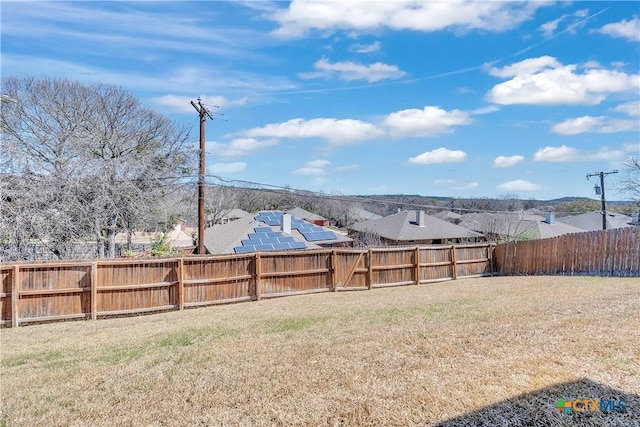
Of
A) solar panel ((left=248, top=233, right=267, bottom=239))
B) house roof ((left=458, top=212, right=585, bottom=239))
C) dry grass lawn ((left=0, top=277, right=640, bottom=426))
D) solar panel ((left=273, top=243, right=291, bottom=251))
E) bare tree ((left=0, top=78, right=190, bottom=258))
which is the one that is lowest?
dry grass lawn ((left=0, top=277, right=640, bottom=426))

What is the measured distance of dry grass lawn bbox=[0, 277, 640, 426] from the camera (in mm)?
3461

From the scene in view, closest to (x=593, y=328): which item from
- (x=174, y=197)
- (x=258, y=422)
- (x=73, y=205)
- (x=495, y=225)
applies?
(x=258, y=422)

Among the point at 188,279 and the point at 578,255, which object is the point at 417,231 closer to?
the point at 578,255

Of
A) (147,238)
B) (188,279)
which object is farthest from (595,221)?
(188,279)

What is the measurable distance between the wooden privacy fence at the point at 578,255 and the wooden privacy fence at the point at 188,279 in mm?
3935

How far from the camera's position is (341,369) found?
446cm

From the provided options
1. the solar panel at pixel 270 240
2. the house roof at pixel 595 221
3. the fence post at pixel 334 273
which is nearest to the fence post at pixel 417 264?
the fence post at pixel 334 273

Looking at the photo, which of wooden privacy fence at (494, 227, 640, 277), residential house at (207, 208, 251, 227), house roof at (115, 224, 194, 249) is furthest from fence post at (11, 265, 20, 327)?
residential house at (207, 208, 251, 227)

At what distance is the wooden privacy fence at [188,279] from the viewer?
29.2 ft

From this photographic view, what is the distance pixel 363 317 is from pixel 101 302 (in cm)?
625

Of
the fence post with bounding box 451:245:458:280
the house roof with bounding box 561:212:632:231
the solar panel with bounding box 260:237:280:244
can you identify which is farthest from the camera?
the house roof with bounding box 561:212:632:231

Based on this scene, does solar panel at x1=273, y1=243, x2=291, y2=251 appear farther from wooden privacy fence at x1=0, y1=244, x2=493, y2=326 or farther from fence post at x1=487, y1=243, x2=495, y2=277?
fence post at x1=487, y1=243, x2=495, y2=277

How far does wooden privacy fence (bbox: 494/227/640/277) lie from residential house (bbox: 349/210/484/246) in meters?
12.4

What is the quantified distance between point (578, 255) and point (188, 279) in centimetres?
1391
